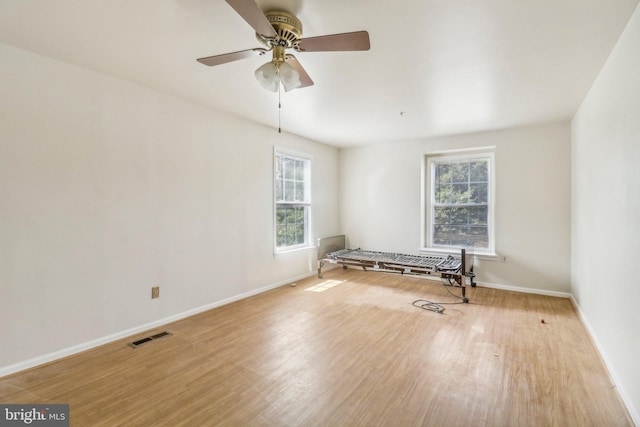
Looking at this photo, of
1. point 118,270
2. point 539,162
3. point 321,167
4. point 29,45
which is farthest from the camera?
point 321,167

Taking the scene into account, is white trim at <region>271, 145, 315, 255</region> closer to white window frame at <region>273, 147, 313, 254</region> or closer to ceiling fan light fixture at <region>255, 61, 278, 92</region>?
white window frame at <region>273, 147, 313, 254</region>

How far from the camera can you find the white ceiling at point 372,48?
1782mm

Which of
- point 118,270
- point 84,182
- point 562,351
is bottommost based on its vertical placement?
point 562,351

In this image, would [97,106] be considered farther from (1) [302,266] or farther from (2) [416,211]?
(2) [416,211]

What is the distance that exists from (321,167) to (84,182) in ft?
12.0

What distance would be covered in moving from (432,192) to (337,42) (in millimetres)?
3947

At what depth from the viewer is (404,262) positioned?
4.28m

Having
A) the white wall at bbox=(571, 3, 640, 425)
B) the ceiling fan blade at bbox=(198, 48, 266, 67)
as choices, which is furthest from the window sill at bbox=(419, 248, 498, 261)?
the ceiling fan blade at bbox=(198, 48, 266, 67)

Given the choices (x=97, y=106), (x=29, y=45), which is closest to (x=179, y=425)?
(x=97, y=106)

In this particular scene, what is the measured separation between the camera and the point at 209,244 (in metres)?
3.58

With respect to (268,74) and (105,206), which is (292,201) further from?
(268,74)

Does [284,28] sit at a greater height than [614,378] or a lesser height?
greater

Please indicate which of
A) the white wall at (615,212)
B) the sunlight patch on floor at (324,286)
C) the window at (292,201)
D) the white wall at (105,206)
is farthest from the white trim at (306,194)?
the white wall at (615,212)

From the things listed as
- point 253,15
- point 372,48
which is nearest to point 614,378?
point 372,48
